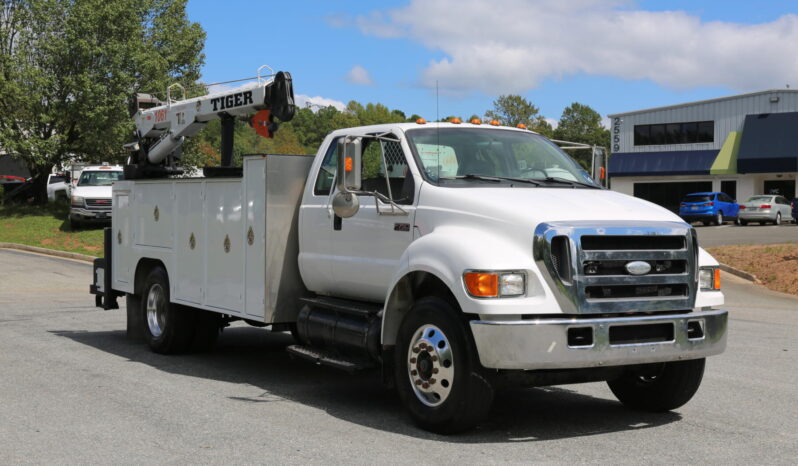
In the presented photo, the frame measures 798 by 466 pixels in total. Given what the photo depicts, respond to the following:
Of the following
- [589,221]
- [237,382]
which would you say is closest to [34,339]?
[237,382]

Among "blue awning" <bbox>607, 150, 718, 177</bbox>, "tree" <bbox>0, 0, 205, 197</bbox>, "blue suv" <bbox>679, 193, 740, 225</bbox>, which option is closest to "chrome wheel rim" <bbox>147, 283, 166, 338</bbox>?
"tree" <bbox>0, 0, 205, 197</bbox>

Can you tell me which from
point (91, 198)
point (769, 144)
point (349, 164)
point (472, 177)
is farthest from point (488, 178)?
point (769, 144)

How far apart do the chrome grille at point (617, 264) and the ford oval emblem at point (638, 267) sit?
23 mm

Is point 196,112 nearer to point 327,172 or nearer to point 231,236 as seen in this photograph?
point 231,236

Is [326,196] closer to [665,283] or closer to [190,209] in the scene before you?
[190,209]

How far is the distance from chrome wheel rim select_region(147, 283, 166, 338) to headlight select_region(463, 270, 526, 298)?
530 cm

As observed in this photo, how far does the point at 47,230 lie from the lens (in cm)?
3080

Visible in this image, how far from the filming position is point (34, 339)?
11.3m

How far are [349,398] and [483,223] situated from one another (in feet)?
7.49

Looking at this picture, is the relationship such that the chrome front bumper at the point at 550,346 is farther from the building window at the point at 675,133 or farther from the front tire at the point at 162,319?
the building window at the point at 675,133

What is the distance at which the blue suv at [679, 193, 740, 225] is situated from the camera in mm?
42000

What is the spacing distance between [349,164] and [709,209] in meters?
37.7

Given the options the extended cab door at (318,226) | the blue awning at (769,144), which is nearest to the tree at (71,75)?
the extended cab door at (318,226)

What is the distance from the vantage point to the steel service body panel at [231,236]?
841 centimetres
